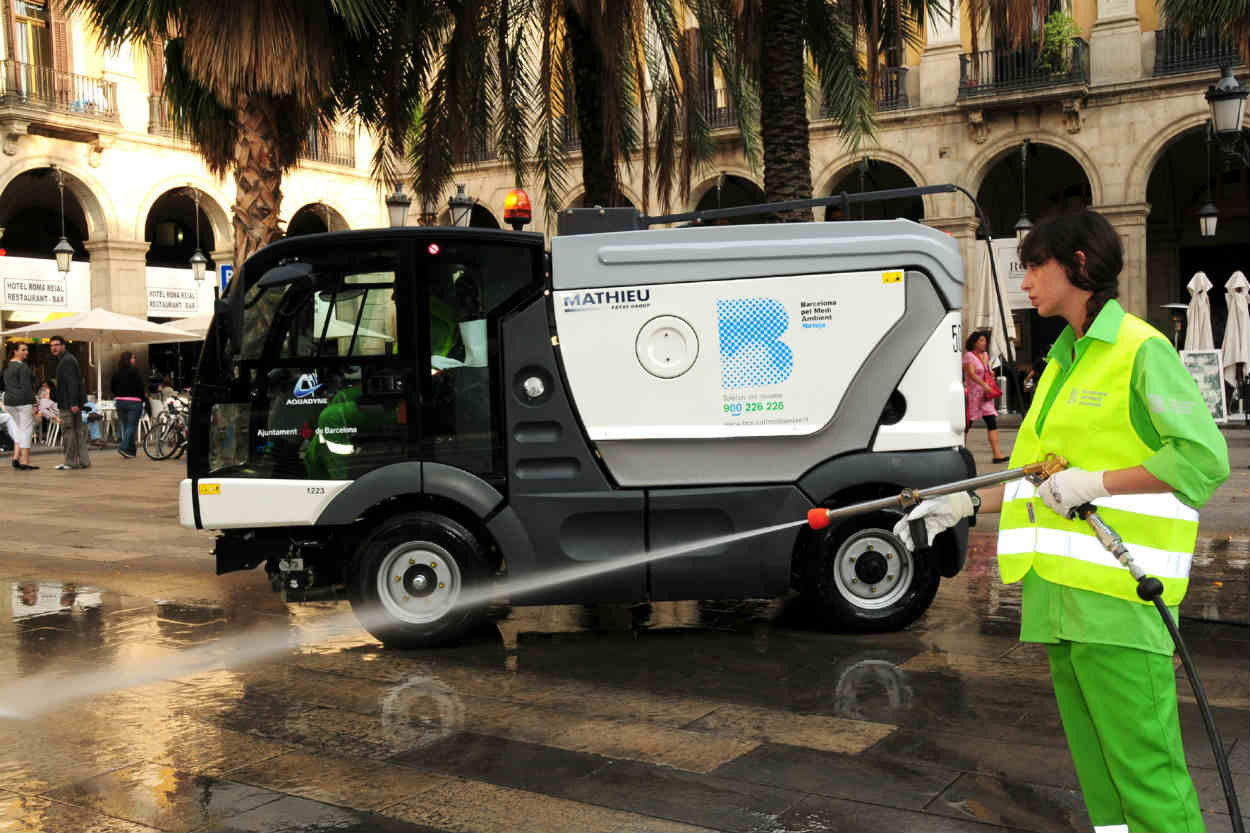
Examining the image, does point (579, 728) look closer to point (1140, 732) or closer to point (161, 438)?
point (1140, 732)

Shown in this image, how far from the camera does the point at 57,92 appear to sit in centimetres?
2723

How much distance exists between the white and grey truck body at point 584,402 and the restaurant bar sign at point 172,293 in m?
25.3

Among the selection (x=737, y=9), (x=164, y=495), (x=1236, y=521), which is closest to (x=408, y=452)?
(x=737, y=9)

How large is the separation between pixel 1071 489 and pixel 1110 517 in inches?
6.0

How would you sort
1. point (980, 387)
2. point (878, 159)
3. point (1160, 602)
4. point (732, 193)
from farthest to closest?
point (732, 193)
point (878, 159)
point (980, 387)
point (1160, 602)

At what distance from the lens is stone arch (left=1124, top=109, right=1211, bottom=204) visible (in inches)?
942

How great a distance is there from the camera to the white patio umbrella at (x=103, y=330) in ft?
73.8

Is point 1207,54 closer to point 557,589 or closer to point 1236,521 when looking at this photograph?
point 1236,521

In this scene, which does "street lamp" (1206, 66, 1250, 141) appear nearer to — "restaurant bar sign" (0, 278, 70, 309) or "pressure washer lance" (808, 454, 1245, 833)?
"pressure washer lance" (808, 454, 1245, 833)

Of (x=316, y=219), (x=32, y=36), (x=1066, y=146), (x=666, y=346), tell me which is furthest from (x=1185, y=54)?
(x=32, y=36)

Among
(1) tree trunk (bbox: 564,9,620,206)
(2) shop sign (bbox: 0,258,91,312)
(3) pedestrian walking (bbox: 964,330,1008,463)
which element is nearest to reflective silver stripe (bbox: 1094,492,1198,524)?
(1) tree trunk (bbox: 564,9,620,206)

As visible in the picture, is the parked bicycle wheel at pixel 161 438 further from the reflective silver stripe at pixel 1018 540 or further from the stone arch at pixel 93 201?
the reflective silver stripe at pixel 1018 540

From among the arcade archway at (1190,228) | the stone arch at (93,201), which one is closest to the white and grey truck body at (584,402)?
Answer: the arcade archway at (1190,228)

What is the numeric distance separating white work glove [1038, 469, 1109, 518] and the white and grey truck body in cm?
344
